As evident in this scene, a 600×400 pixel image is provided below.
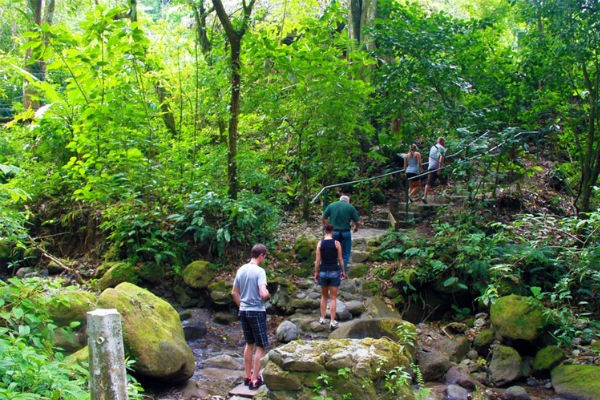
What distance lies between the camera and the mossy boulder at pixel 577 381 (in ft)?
20.1

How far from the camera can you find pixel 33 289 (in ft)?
15.9

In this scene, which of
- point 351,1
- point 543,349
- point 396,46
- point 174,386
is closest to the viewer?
point 174,386

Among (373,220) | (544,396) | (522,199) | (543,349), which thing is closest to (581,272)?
(543,349)

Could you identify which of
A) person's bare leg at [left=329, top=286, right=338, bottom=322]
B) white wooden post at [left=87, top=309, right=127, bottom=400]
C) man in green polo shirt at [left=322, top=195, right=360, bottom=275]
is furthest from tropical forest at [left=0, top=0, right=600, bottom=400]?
white wooden post at [left=87, top=309, right=127, bottom=400]

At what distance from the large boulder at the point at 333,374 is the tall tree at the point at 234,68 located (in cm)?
→ 594

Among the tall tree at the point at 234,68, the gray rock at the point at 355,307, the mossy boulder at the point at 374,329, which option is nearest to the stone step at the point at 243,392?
the mossy boulder at the point at 374,329

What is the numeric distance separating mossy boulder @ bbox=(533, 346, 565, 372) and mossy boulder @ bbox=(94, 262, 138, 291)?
6.91 m

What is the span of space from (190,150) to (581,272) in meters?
8.10

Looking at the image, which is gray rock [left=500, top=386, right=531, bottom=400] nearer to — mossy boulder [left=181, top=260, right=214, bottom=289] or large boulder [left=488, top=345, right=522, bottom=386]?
large boulder [left=488, top=345, right=522, bottom=386]

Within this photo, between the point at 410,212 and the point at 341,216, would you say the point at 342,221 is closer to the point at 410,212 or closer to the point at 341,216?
the point at 341,216

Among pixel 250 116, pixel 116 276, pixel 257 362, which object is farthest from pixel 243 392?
pixel 250 116

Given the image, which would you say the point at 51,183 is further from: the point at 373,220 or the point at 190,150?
the point at 373,220

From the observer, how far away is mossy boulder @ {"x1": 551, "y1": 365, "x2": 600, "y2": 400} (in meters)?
6.12

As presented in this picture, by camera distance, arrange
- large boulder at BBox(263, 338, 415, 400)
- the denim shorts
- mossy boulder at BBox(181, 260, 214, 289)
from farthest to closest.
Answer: mossy boulder at BBox(181, 260, 214, 289) → the denim shorts → large boulder at BBox(263, 338, 415, 400)
